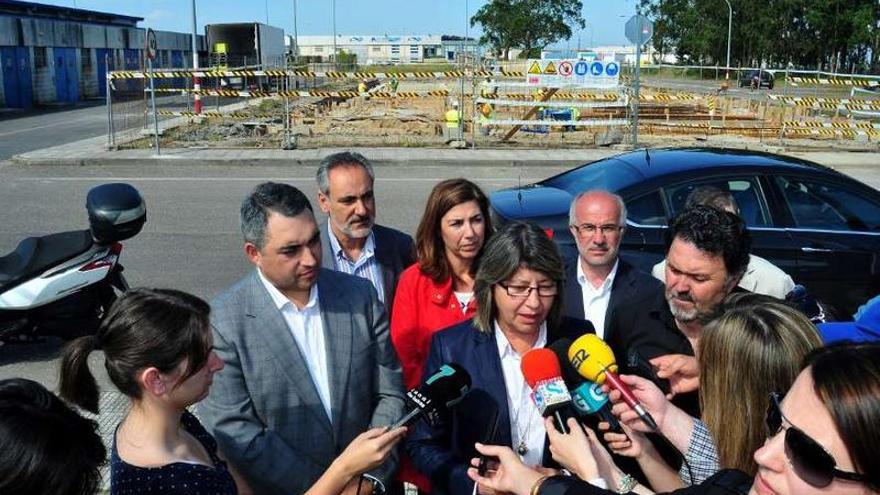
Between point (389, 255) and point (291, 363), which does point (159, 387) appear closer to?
point (291, 363)

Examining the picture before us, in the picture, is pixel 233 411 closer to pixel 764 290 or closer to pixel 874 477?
pixel 874 477

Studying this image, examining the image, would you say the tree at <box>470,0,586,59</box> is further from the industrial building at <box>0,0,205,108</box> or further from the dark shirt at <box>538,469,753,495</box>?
the dark shirt at <box>538,469,753,495</box>

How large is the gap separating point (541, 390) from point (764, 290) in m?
2.09

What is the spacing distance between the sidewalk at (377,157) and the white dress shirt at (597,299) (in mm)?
12177

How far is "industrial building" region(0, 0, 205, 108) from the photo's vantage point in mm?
33312

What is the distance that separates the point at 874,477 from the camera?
4.95 ft

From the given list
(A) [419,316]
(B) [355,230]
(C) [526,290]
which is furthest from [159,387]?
(B) [355,230]

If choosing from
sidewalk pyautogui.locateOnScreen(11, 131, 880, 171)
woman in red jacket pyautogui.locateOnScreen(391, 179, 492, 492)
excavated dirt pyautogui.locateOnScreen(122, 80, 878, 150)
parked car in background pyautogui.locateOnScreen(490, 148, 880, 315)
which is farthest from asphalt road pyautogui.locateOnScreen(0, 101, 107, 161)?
woman in red jacket pyautogui.locateOnScreen(391, 179, 492, 492)

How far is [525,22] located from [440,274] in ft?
324

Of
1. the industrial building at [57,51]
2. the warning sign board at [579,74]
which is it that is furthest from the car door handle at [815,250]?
the industrial building at [57,51]

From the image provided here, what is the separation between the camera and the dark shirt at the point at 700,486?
1973 mm

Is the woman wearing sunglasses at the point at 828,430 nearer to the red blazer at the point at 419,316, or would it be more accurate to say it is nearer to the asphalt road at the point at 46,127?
the red blazer at the point at 419,316

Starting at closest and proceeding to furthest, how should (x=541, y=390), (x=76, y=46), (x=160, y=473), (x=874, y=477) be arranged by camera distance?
(x=874, y=477), (x=160, y=473), (x=541, y=390), (x=76, y=46)

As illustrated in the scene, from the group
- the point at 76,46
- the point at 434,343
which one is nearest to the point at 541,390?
the point at 434,343
